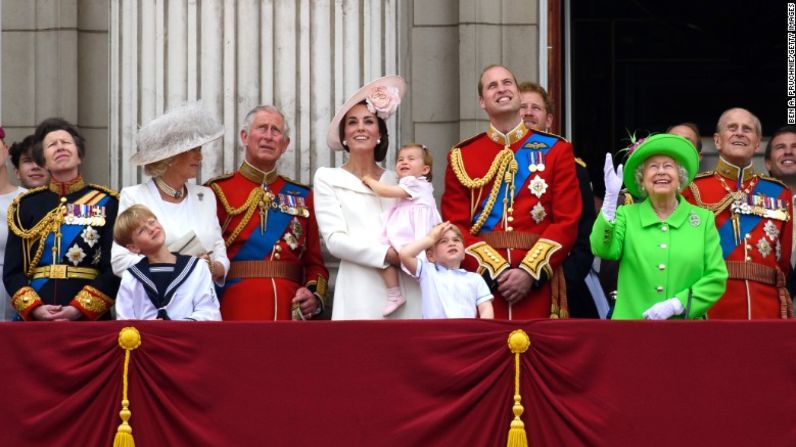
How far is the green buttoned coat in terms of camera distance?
32.2ft

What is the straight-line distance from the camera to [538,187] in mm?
10359

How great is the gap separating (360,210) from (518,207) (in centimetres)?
77

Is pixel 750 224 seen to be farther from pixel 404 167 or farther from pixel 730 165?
pixel 404 167

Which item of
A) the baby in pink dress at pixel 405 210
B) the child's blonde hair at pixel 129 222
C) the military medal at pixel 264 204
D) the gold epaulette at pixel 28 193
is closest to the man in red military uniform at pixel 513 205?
the baby in pink dress at pixel 405 210

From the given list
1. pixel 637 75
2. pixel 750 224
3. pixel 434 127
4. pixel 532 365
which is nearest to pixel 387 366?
pixel 532 365

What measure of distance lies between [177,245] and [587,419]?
229cm

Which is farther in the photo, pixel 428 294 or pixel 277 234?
pixel 277 234

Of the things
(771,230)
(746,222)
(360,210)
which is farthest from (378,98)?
(771,230)

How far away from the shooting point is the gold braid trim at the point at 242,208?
10742 mm

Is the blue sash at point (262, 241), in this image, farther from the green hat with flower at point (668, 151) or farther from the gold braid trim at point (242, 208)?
the green hat with flower at point (668, 151)

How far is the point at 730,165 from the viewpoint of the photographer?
1079cm

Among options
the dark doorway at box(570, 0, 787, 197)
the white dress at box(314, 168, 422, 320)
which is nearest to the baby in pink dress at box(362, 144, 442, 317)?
the white dress at box(314, 168, 422, 320)

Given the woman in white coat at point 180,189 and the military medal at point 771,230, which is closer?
the woman in white coat at point 180,189

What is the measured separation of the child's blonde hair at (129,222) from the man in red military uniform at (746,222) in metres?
2.81
